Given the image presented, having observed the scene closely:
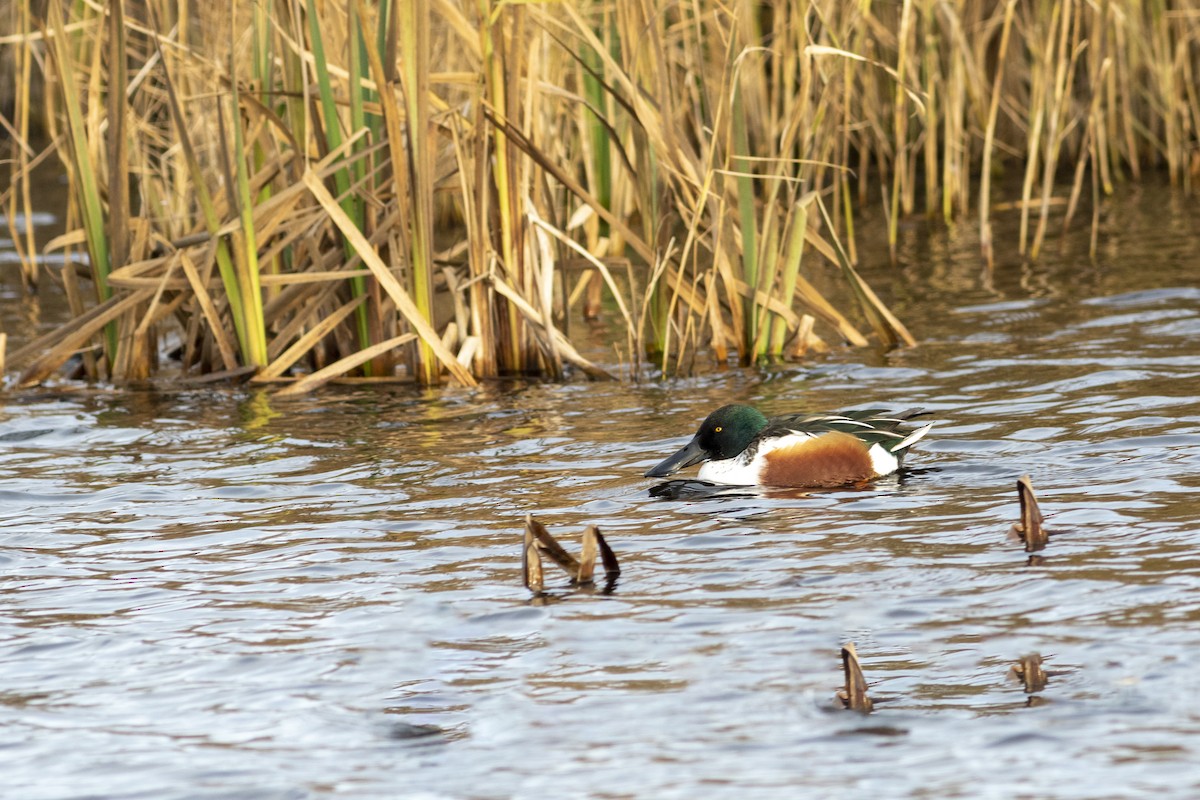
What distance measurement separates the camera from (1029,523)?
16.3ft

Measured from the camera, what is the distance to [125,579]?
5262 millimetres

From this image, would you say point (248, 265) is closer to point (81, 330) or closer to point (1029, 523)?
point (81, 330)

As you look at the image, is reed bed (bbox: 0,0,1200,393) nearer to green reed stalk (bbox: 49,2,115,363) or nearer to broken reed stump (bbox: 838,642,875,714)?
green reed stalk (bbox: 49,2,115,363)

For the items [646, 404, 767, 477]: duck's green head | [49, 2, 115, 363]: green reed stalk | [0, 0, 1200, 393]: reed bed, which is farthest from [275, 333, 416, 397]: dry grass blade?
[646, 404, 767, 477]: duck's green head

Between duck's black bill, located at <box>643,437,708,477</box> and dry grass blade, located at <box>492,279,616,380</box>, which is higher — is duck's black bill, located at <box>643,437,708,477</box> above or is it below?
below

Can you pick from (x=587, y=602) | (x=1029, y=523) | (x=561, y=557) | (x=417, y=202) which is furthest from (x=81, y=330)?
(x=1029, y=523)

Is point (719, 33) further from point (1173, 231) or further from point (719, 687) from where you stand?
point (1173, 231)

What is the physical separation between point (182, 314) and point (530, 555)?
4.47 metres

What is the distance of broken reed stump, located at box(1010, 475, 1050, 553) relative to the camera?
491 centimetres

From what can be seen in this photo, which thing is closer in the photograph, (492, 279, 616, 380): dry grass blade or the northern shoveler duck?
the northern shoveler duck

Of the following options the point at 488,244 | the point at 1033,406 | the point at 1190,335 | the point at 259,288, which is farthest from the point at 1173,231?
the point at 259,288

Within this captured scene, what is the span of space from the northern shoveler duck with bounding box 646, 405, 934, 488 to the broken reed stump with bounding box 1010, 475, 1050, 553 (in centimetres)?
120

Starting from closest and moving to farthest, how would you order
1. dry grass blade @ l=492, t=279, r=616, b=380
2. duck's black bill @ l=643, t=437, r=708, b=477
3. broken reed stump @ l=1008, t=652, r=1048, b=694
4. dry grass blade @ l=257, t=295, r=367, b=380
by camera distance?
broken reed stump @ l=1008, t=652, r=1048, b=694 < duck's black bill @ l=643, t=437, r=708, b=477 < dry grass blade @ l=492, t=279, r=616, b=380 < dry grass blade @ l=257, t=295, r=367, b=380

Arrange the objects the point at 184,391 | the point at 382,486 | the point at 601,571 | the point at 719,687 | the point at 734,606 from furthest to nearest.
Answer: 1. the point at 184,391
2. the point at 382,486
3. the point at 601,571
4. the point at 734,606
5. the point at 719,687
